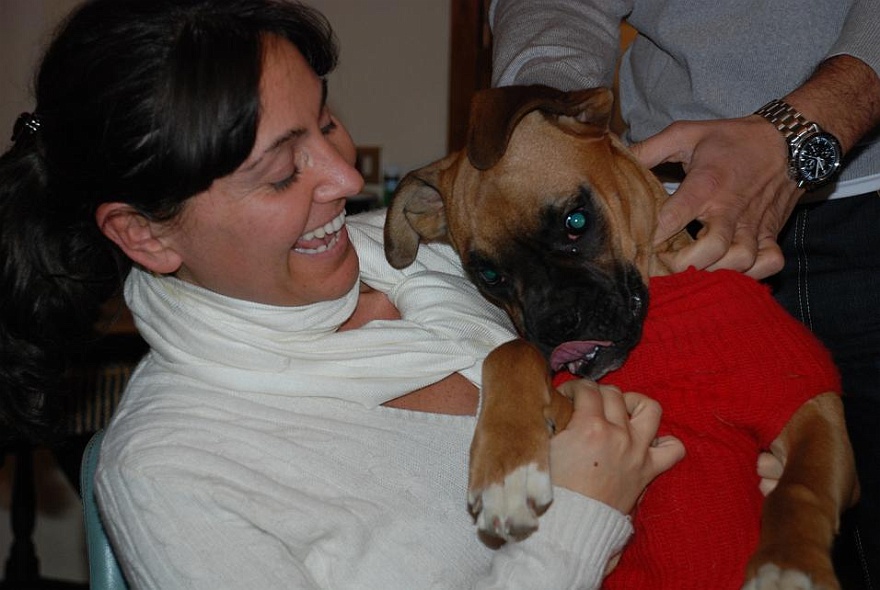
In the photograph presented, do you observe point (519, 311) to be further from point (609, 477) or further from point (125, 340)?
point (125, 340)

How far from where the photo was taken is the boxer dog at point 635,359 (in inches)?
65.4

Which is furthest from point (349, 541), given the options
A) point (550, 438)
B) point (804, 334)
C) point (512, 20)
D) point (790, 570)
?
point (512, 20)

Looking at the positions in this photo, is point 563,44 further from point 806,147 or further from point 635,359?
point 635,359

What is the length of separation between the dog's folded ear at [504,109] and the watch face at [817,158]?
48 centimetres

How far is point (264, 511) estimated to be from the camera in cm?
164

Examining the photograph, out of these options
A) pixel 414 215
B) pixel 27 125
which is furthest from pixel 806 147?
pixel 27 125

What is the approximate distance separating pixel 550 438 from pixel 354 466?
0.37 meters

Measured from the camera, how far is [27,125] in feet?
5.98

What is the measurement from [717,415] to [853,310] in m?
0.46

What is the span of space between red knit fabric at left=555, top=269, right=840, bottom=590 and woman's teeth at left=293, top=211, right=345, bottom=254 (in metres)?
0.69

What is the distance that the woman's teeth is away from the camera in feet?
5.97

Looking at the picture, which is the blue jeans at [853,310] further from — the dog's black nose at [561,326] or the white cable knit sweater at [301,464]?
the white cable knit sweater at [301,464]

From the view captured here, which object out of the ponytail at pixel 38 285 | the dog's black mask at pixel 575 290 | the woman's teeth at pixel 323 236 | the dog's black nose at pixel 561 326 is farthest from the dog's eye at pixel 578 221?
the ponytail at pixel 38 285

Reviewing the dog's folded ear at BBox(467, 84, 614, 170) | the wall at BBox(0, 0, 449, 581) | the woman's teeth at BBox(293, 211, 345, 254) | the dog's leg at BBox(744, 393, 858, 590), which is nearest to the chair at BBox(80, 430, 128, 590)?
the woman's teeth at BBox(293, 211, 345, 254)
